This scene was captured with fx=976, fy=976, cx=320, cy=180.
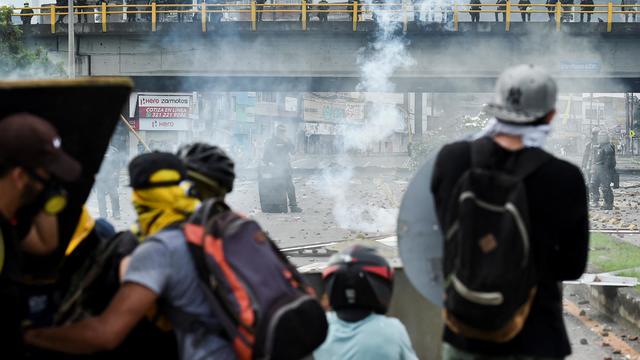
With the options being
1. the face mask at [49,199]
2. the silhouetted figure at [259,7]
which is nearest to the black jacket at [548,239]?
the face mask at [49,199]

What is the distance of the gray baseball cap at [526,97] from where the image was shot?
2891 millimetres

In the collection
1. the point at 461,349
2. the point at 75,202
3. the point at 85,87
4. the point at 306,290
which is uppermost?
the point at 85,87

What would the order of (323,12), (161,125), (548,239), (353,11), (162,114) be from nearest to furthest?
(548,239)
(353,11)
(323,12)
(161,125)
(162,114)

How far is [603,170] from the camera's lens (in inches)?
802

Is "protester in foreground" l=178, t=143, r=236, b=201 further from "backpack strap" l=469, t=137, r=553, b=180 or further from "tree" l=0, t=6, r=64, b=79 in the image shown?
"tree" l=0, t=6, r=64, b=79

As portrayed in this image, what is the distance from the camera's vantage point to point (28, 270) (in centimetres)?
264

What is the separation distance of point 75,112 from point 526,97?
130 cm

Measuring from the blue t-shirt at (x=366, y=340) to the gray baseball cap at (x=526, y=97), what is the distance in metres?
0.89

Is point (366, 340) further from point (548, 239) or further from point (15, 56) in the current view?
point (15, 56)

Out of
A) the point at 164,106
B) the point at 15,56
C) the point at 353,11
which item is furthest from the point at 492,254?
the point at 164,106

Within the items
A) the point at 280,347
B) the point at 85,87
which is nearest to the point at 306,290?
the point at 280,347

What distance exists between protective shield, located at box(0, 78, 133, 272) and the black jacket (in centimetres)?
100

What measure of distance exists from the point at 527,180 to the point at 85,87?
4.15 ft

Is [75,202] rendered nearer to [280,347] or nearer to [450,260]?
[280,347]
